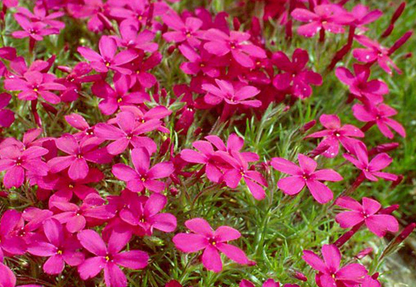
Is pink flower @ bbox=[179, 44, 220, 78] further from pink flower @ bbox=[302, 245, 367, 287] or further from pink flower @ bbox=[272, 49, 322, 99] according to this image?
pink flower @ bbox=[302, 245, 367, 287]

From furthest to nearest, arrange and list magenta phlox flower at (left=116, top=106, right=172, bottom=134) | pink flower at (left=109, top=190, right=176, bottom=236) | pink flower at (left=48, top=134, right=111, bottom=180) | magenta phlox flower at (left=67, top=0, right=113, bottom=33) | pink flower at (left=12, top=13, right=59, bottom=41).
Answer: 1. magenta phlox flower at (left=67, top=0, right=113, bottom=33)
2. pink flower at (left=12, top=13, right=59, bottom=41)
3. magenta phlox flower at (left=116, top=106, right=172, bottom=134)
4. pink flower at (left=48, top=134, right=111, bottom=180)
5. pink flower at (left=109, top=190, right=176, bottom=236)

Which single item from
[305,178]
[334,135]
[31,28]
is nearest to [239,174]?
[305,178]

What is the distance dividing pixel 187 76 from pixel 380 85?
3.24ft

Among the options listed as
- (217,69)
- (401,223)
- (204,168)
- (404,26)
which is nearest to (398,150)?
(401,223)

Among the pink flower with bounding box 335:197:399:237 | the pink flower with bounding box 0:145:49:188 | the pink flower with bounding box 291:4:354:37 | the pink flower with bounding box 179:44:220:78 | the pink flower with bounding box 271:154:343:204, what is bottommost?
the pink flower with bounding box 0:145:49:188

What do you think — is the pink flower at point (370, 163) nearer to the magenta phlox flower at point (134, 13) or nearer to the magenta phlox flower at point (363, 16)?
the magenta phlox flower at point (363, 16)

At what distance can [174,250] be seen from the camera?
2246 millimetres

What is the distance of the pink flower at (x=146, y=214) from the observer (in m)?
1.95

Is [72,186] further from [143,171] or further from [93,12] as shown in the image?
[93,12]

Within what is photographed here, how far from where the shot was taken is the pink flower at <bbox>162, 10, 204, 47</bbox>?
2717 mm

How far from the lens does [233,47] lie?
2.62 meters

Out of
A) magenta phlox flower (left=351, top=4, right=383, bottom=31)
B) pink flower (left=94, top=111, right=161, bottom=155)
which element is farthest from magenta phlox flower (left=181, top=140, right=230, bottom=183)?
magenta phlox flower (left=351, top=4, right=383, bottom=31)

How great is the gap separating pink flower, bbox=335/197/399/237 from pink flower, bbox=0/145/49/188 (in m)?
1.15

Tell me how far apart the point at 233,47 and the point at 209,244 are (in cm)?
107
